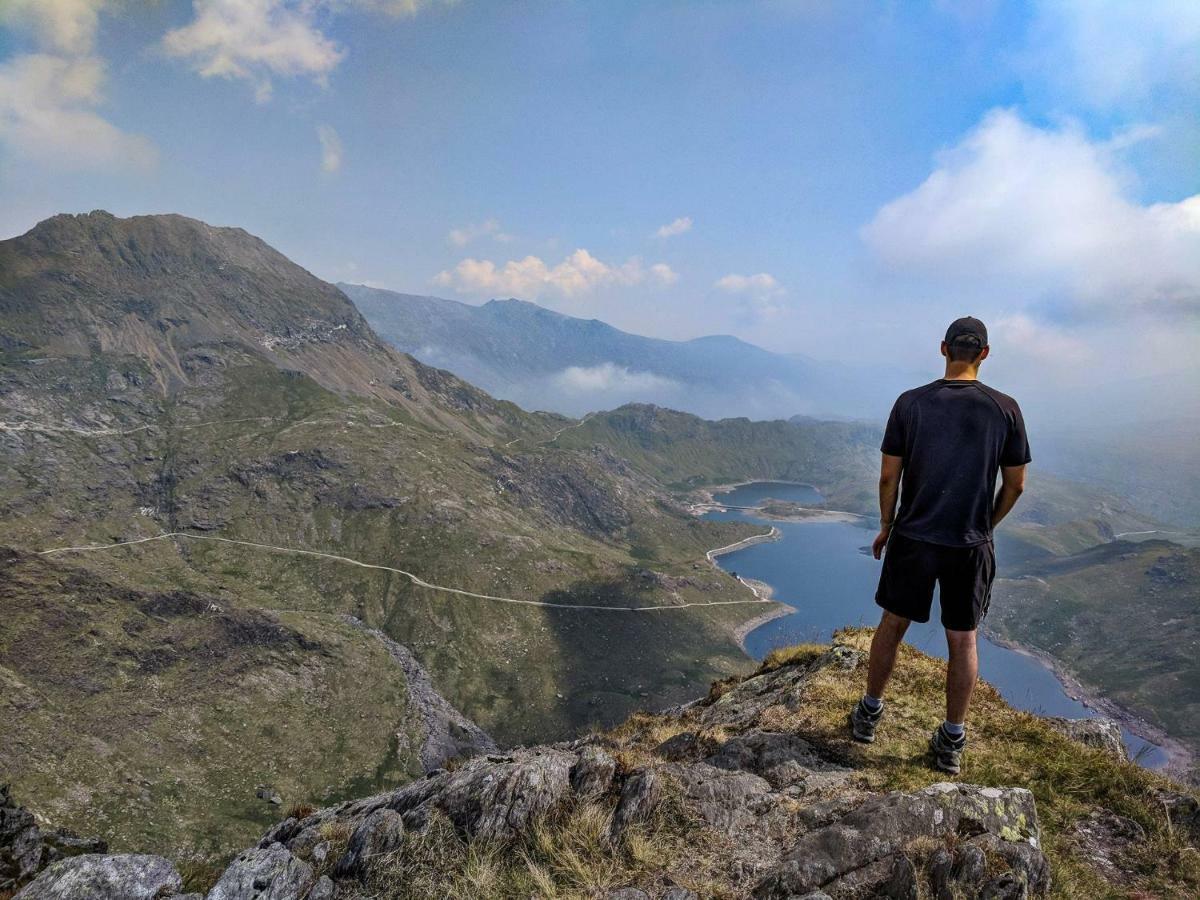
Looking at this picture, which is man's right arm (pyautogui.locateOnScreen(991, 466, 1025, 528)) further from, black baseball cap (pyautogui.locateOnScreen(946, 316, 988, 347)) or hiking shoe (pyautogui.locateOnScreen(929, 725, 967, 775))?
hiking shoe (pyautogui.locateOnScreen(929, 725, 967, 775))

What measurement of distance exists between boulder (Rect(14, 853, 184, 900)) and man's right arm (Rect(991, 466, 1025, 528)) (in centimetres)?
1406

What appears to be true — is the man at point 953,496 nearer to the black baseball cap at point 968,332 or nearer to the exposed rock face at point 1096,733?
the black baseball cap at point 968,332

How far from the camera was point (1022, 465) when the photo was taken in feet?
23.9

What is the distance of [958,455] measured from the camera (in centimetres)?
701

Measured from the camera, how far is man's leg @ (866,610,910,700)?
795cm

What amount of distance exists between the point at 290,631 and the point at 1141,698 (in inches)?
Result: 10136

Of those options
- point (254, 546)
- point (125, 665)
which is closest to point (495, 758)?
point (125, 665)

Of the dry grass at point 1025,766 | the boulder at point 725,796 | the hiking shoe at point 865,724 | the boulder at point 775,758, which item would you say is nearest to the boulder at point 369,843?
the boulder at point 725,796

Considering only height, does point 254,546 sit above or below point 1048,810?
below

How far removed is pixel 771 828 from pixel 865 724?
268 centimetres

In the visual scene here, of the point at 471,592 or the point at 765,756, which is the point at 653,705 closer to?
the point at 471,592

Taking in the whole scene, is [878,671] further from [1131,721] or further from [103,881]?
[1131,721]

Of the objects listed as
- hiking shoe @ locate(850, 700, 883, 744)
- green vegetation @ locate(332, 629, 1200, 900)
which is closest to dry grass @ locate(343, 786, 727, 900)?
green vegetation @ locate(332, 629, 1200, 900)

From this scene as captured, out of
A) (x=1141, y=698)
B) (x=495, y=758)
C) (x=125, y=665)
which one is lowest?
(x=1141, y=698)
